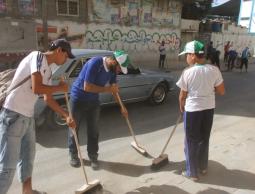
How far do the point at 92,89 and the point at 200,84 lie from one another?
1.46 m

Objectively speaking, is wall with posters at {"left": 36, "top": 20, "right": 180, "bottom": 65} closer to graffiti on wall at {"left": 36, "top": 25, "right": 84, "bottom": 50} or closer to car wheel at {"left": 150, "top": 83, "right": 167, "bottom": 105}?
graffiti on wall at {"left": 36, "top": 25, "right": 84, "bottom": 50}

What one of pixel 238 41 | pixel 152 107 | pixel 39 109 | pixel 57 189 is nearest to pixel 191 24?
pixel 238 41

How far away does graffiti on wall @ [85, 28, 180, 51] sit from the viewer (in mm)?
20297

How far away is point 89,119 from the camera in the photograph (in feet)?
16.6

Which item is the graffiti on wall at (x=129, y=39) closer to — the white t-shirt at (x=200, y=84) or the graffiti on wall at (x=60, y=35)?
the graffiti on wall at (x=60, y=35)

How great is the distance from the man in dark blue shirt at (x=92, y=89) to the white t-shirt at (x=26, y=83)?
4.01 ft

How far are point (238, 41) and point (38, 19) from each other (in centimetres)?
2115

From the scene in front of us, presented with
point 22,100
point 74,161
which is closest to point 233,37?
point 74,161

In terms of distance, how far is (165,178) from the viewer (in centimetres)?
481

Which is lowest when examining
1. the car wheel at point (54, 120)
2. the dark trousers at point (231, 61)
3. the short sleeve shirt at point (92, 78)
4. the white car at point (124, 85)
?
the dark trousers at point (231, 61)

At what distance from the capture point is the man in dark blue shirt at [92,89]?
471 cm

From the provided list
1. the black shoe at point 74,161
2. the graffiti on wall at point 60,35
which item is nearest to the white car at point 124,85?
the black shoe at point 74,161

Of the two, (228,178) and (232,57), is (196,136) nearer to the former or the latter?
(228,178)

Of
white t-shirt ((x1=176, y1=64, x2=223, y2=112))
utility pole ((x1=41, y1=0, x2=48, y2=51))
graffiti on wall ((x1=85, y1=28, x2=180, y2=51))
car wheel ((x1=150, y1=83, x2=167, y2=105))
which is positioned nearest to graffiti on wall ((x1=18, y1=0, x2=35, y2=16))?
utility pole ((x1=41, y1=0, x2=48, y2=51))
